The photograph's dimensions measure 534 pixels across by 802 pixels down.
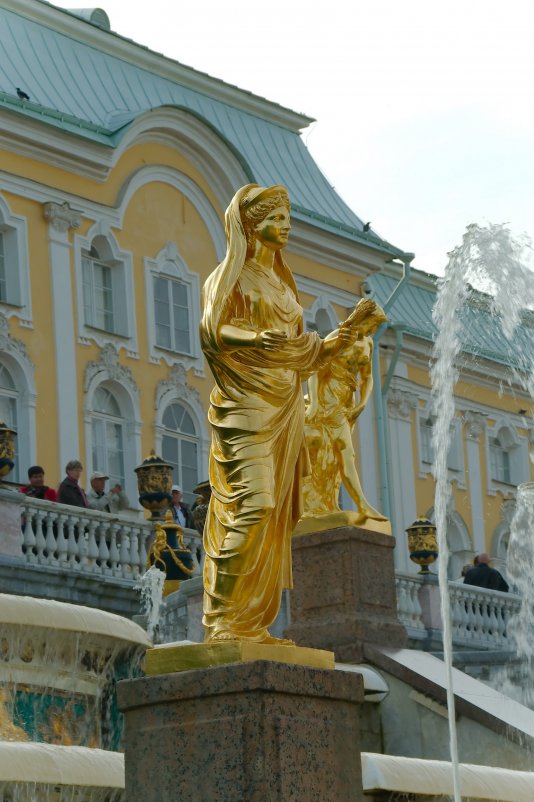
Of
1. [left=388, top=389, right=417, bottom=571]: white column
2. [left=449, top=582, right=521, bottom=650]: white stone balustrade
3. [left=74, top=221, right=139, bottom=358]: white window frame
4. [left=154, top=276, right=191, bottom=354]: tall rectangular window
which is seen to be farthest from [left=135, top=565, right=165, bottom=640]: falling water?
[left=388, top=389, right=417, bottom=571]: white column

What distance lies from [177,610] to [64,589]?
310cm

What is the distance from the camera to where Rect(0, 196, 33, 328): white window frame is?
29625mm

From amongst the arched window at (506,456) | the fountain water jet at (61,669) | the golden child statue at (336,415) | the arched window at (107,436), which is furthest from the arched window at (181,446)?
the fountain water jet at (61,669)

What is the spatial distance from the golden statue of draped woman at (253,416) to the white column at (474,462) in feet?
100

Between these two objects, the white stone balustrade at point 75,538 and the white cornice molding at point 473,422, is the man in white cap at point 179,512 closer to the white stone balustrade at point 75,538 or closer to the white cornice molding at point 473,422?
Result: the white stone balustrade at point 75,538

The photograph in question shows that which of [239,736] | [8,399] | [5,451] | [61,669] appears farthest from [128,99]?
[239,736]

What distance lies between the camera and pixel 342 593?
14945mm

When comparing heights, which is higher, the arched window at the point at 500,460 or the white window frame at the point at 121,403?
the arched window at the point at 500,460

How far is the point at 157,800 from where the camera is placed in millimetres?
9102

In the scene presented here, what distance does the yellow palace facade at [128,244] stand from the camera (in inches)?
1174

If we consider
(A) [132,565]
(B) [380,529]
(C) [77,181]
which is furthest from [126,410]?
(B) [380,529]

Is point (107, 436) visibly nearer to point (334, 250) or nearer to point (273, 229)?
point (334, 250)

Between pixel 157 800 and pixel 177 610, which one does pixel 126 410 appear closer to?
pixel 177 610

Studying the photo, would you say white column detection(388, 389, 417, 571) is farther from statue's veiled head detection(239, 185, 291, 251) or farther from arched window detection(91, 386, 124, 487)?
statue's veiled head detection(239, 185, 291, 251)
